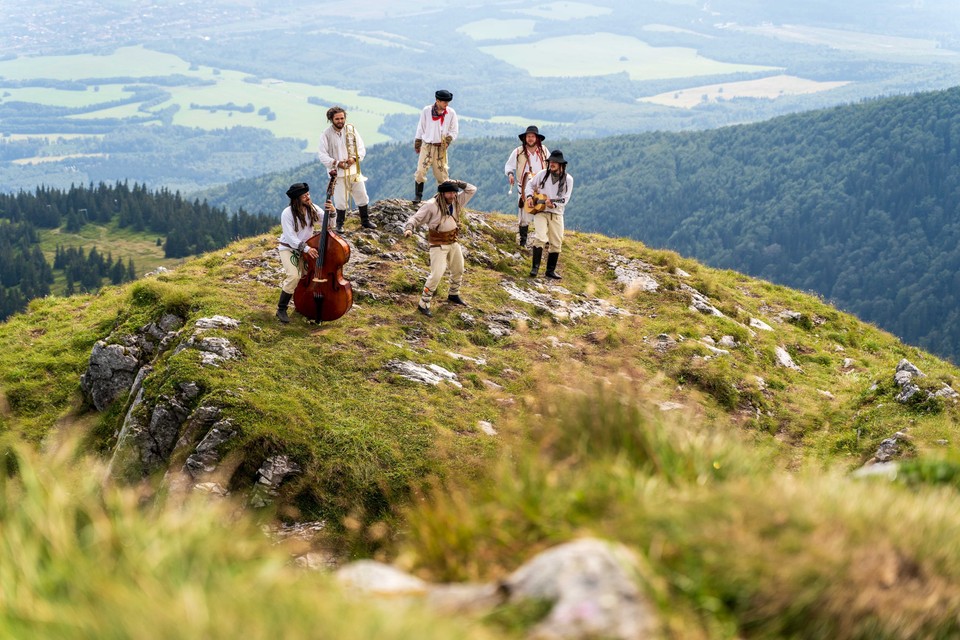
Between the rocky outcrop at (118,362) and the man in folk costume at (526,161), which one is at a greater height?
the man in folk costume at (526,161)

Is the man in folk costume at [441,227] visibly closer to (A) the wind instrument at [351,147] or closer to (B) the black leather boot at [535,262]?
(A) the wind instrument at [351,147]

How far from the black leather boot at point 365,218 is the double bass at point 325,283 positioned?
17.1ft

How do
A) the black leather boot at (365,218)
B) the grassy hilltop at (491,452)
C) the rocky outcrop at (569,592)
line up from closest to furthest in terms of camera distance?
the rocky outcrop at (569,592), the grassy hilltop at (491,452), the black leather boot at (365,218)

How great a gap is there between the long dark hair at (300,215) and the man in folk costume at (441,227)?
200 cm

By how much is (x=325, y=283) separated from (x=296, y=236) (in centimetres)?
110

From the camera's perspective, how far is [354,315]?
56.9 ft

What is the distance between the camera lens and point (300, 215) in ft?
52.9

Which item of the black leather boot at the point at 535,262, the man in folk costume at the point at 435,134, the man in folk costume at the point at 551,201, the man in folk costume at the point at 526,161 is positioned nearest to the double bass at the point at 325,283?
the man in folk costume at the point at 435,134

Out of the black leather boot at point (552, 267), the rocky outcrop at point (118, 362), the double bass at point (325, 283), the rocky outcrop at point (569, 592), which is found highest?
→ the rocky outcrop at point (569, 592)

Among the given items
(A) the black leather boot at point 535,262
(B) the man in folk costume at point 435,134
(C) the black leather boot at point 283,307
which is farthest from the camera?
(A) the black leather boot at point 535,262

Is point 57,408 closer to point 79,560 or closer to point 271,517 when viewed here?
point 271,517

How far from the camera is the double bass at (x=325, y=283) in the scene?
1582cm

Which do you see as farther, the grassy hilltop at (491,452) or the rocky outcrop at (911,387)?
the rocky outcrop at (911,387)

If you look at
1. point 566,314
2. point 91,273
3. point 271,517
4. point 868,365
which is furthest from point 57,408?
point 91,273
